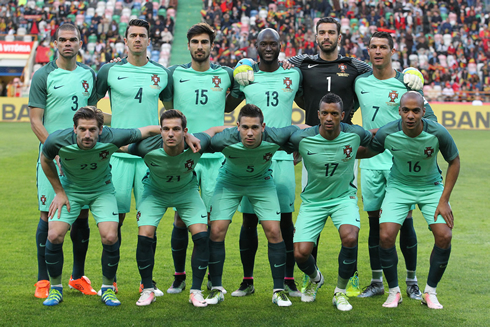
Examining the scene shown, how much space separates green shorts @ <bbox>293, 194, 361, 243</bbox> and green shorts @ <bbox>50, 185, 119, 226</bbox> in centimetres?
177

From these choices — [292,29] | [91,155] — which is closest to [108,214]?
[91,155]

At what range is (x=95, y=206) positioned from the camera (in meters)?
5.59

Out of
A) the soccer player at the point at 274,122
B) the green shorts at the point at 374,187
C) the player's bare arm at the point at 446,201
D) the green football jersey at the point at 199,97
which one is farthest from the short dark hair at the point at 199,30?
the player's bare arm at the point at 446,201

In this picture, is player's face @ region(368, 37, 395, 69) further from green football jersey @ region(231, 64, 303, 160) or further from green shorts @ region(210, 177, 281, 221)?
green shorts @ region(210, 177, 281, 221)

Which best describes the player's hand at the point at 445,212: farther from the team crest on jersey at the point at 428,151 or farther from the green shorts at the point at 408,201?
the team crest on jersey at the point at 428,151

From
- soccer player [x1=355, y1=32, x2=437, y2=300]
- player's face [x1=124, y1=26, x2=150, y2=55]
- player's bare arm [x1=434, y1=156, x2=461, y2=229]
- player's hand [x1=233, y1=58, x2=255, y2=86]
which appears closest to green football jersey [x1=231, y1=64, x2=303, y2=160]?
player's hand [x1=233, y1=58, x2=255, y2=86]

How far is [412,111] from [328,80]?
1.23 m

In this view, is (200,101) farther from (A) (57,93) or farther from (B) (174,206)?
(A) (57,93)

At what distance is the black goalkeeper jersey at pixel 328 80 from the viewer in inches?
248

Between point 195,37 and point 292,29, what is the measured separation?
26024 millimetres

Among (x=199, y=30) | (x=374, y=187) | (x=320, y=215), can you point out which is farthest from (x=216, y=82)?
(x=374, y=187)

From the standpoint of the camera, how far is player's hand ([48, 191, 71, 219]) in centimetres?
546

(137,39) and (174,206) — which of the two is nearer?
(174,206)

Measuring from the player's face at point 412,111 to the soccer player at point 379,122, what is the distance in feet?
2.28
